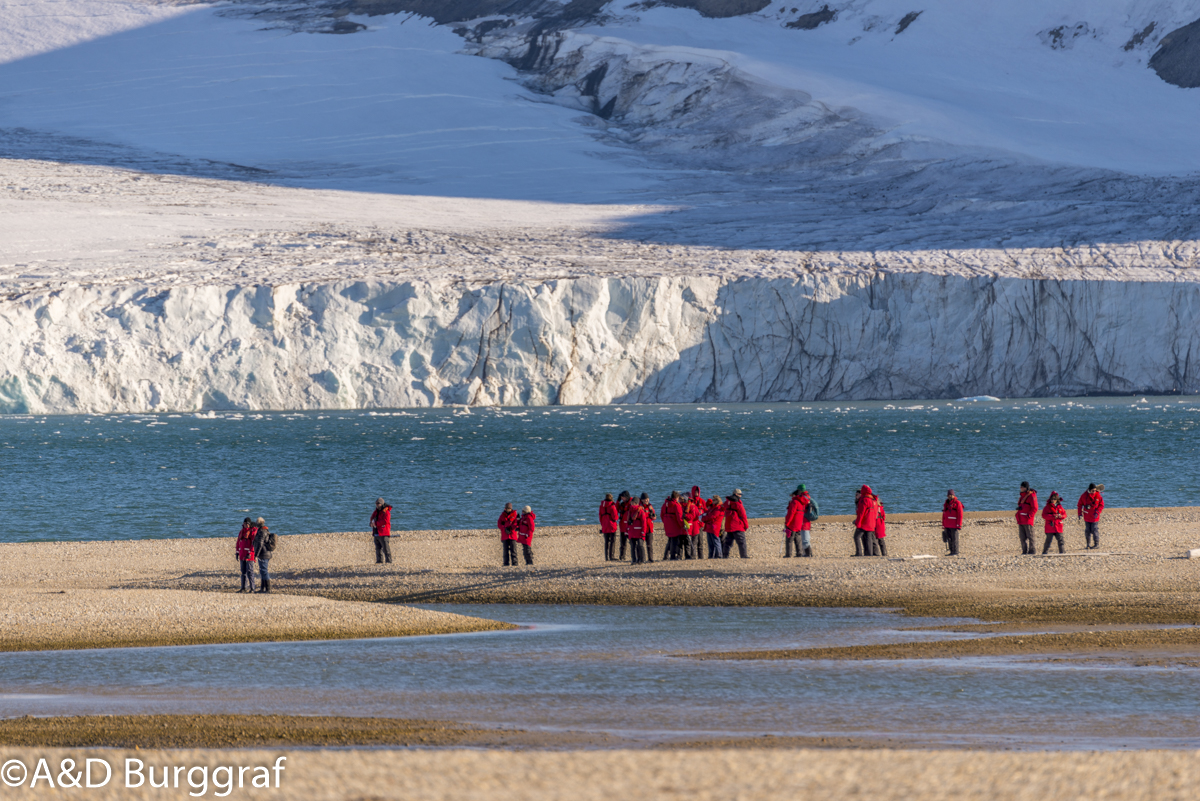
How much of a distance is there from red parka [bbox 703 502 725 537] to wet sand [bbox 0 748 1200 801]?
37.0 feet

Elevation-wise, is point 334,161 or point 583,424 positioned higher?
point 334,161

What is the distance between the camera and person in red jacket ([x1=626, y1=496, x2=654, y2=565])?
18.5 meters

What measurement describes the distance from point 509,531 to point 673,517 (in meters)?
2.33

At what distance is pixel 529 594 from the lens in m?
16.4

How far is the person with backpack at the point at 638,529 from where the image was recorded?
18.5 metres

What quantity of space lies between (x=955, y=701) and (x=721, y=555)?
31.0ft

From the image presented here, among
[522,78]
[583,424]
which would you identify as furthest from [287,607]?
[522,78]

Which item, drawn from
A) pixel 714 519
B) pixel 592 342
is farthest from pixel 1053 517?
pixel 592 342

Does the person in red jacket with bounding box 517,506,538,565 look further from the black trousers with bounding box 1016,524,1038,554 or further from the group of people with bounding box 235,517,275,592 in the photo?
the black trousers with bounding box 1016,524,1038,554

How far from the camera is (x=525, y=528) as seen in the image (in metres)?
18.6

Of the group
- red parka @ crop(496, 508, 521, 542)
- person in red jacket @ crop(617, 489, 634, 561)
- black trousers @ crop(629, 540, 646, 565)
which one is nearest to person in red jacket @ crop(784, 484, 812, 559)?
black trousers @ crop(629, 540, 646, 565)

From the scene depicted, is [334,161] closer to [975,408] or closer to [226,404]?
[226,404]

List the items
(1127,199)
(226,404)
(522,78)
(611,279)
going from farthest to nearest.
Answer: (522,78)
(1127,199)
(611,279)
(226,404)

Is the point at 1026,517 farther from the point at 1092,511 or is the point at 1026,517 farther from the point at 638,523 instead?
the point at 638,523
